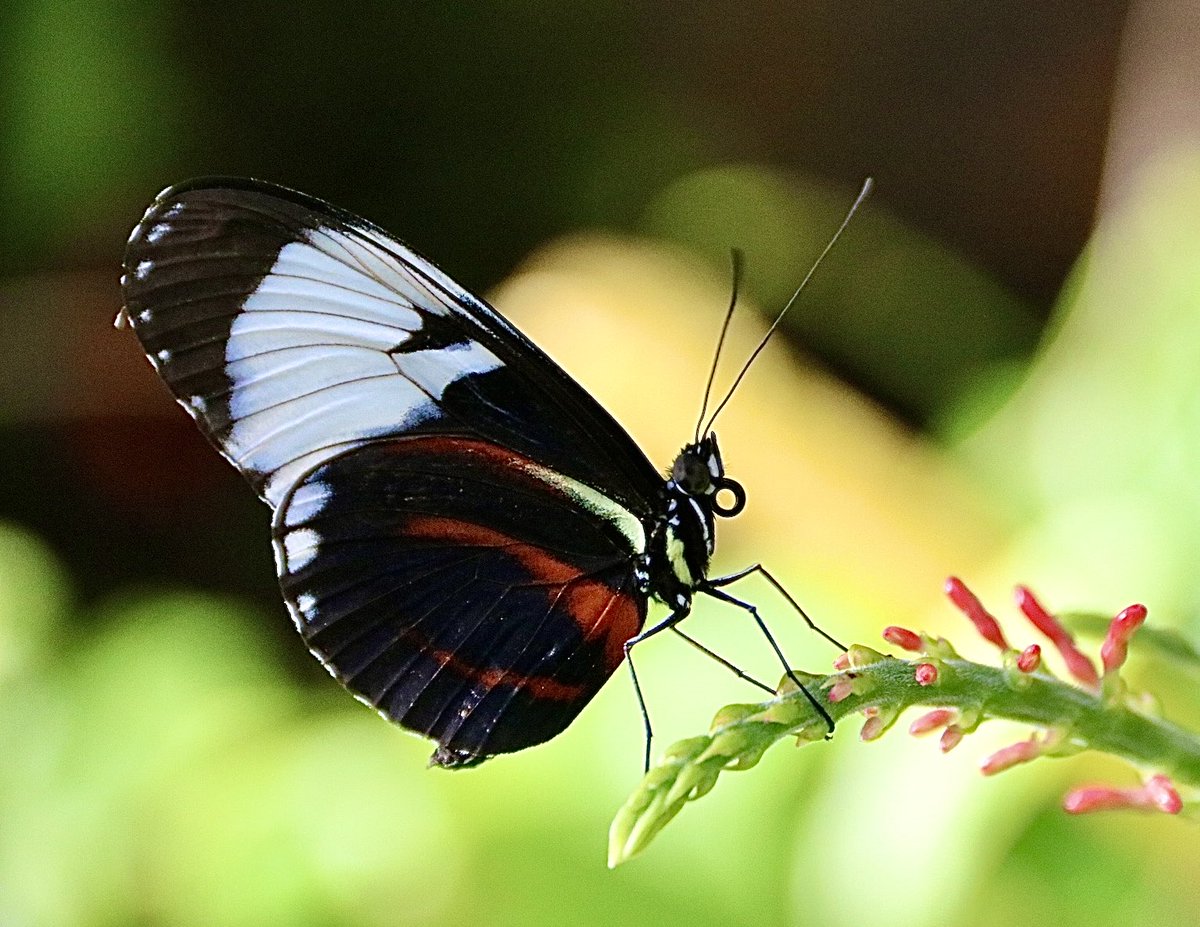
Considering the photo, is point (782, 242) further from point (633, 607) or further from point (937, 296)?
point (633, 607)

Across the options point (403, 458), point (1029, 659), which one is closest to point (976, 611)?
point (1029, 659)

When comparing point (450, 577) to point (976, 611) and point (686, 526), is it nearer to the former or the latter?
point (686, 526)

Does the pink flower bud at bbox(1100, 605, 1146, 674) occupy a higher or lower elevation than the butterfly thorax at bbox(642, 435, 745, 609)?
higher

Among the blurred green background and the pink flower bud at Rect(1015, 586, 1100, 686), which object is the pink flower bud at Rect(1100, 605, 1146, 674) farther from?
the blurred green background

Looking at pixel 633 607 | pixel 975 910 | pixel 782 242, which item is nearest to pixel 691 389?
pixel 782 242

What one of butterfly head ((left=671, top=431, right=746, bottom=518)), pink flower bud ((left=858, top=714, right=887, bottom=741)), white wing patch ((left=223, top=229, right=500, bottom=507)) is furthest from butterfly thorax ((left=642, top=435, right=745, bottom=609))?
pink flower bud ((left=858, top=714, right=887, bottom=741))

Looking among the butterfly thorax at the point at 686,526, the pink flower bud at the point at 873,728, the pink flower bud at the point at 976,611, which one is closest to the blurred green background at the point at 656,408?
the butterfly thorax at the point at 686,526

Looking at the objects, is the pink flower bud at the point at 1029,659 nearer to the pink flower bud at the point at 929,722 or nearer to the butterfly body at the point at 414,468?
the pink flower bud at the point at 929,722
